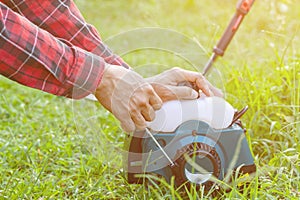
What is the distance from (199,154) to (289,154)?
444 millimetres

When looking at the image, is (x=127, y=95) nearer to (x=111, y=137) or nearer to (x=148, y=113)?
(x=148, y=113)

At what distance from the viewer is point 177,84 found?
1.65 metres

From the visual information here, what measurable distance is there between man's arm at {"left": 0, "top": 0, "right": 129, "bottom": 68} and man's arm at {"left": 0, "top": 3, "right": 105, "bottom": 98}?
1.09ft

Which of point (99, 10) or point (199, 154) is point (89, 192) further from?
point (99, 10)

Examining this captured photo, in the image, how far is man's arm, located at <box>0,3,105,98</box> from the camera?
1.43 m

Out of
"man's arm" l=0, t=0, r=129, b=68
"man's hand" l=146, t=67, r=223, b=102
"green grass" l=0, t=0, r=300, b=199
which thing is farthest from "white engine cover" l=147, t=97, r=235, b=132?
"man's arm" l=0, t=0, r=129, b=68

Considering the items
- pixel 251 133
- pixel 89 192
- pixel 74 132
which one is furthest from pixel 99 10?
pixel 89 192

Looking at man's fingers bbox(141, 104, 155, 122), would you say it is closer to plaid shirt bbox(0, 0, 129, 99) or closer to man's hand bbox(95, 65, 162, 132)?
man's hand bbox(95, 65, 162, 132)

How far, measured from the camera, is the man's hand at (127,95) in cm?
150

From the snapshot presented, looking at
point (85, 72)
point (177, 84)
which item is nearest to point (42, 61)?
point (85, 72)

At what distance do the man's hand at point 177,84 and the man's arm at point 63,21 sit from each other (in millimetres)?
241

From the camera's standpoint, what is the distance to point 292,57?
248cm

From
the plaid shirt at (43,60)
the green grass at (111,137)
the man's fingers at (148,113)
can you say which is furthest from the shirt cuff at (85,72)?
the green grass at (111,137)

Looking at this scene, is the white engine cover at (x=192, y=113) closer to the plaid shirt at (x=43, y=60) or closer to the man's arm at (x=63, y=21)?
the plaid shirt at (x=43, y=60)
